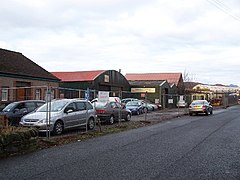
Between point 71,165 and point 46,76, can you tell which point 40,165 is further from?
point 46,76

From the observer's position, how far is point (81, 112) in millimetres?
15625

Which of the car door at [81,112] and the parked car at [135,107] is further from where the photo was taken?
the parked car at [135,107]

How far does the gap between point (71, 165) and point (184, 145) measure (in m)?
4.80

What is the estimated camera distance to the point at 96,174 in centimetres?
701

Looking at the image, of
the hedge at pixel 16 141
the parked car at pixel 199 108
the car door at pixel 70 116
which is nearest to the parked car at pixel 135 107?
the parked car at pixel 199 108

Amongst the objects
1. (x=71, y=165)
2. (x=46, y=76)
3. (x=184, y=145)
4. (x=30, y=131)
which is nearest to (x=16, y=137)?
(x=30, y=131)

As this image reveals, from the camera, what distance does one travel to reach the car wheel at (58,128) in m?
13.7

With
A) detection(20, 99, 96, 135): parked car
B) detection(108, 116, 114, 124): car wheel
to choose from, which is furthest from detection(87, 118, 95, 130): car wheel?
detection(108, 116, 114, 124): car wheel

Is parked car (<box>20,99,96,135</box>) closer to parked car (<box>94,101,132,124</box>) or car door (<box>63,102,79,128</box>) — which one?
car door (<box>63,102,79,128</box>)

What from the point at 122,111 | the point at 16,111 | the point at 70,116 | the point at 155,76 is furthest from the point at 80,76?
the point at 155,76

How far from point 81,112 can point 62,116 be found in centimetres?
160

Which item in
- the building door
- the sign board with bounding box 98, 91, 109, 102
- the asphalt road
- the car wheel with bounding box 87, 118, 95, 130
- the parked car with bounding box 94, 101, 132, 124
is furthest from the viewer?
the building door

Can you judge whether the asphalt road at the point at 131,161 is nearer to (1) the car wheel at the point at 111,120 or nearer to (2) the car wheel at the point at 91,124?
(2) the car wheel at the point at 91,124

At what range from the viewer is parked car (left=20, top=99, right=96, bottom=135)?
1340 cm
